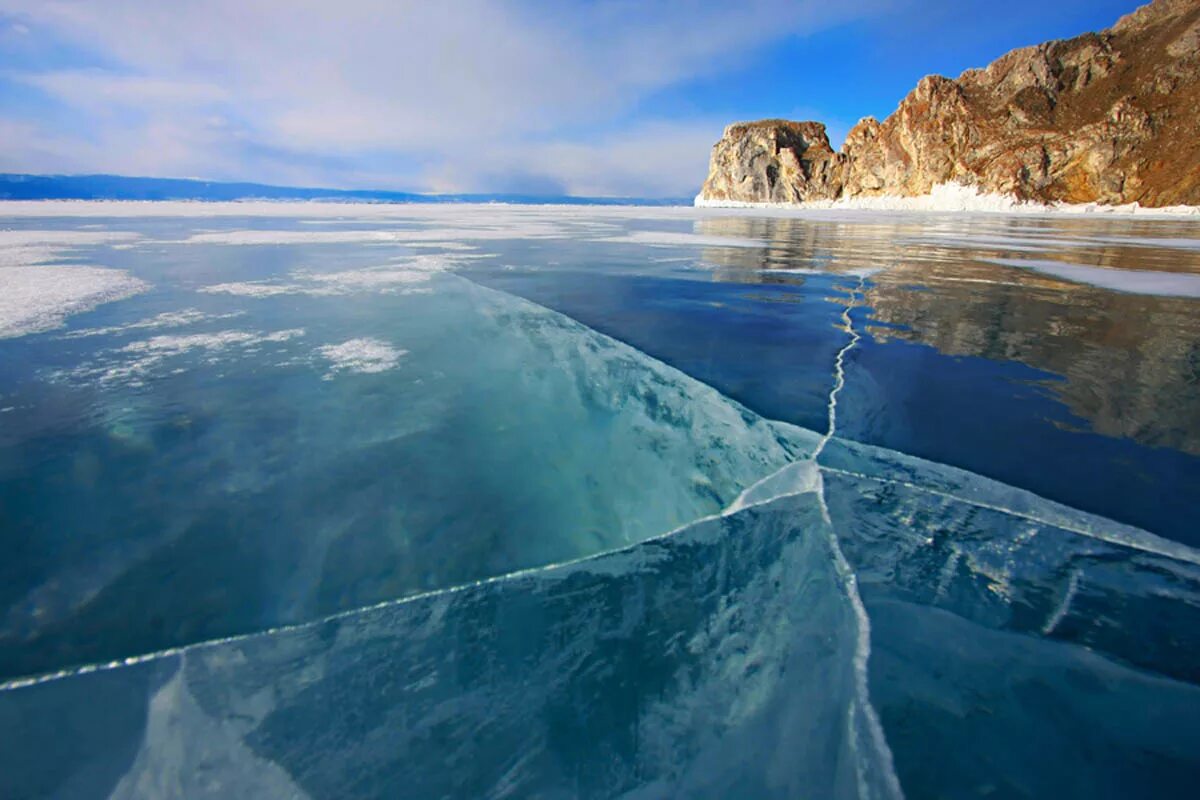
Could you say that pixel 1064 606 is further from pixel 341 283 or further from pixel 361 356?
pixel 341 283

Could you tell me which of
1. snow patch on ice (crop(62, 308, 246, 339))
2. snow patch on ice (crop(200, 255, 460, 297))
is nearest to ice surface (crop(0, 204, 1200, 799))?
snow patch on ice (crop(62, 308, 246, 339))

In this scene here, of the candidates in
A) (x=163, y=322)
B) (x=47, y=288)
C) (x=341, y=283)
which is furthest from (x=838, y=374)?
(x=47, y=288)

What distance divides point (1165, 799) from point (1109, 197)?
85485 mm

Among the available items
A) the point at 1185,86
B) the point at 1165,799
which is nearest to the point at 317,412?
the point at 1165,799

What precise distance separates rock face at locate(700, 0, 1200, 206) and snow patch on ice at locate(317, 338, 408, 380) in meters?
78.7

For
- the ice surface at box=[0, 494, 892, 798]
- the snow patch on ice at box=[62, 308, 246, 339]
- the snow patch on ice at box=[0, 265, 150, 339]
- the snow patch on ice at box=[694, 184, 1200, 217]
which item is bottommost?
the ice surface at box=[0, 494, 892, 798]

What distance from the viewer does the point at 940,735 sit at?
1476mm

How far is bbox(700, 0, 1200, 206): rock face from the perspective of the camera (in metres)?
58.6

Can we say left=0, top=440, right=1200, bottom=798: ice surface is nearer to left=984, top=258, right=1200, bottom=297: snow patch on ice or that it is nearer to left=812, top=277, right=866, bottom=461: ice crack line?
left=812, top=277, right=866, bottom=461: ice crack line

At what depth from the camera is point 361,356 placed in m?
4.67

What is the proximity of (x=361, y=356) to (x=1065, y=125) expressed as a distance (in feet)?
306

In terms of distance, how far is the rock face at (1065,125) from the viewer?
58.6 metres

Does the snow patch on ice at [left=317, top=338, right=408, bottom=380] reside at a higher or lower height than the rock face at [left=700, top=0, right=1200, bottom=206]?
lower

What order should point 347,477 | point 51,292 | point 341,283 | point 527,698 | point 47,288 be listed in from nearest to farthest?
point 527,698, point 347,477, point 51,292, point 47,288, point 341,283
